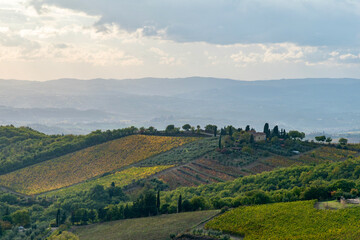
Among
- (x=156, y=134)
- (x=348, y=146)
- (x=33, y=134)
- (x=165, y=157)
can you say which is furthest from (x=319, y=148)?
(x=33, y=134)

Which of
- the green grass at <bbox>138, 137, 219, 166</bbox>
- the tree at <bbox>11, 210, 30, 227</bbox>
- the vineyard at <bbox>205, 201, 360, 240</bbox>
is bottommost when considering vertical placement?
the tree at <bbox>11, 210, 30, 227</bbox>

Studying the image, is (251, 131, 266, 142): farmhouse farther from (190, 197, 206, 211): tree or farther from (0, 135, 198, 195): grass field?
(190, 197, 206, 211): tree

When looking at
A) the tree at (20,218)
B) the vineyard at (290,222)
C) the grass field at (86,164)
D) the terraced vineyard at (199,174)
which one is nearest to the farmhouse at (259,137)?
the terraced vineyard at (199,174)

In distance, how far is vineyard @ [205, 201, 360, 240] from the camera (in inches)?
2100

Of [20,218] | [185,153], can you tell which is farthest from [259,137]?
[20,218]

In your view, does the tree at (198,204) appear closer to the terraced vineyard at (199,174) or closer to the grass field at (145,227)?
the grass field at (145,227)

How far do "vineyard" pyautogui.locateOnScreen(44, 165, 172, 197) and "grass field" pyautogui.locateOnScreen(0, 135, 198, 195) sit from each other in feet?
22.4

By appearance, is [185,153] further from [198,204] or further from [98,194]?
[198,204]

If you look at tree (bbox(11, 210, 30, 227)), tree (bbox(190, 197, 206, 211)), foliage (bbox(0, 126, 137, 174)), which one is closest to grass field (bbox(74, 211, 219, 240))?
tree (bbox(190, 197, 206, 211))

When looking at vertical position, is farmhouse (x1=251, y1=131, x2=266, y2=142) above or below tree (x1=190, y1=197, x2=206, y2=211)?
above

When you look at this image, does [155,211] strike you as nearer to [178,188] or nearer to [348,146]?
[178,188]

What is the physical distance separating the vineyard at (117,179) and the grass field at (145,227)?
3537 cm

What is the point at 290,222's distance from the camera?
193 ft

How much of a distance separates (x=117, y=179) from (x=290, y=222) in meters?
72.0
